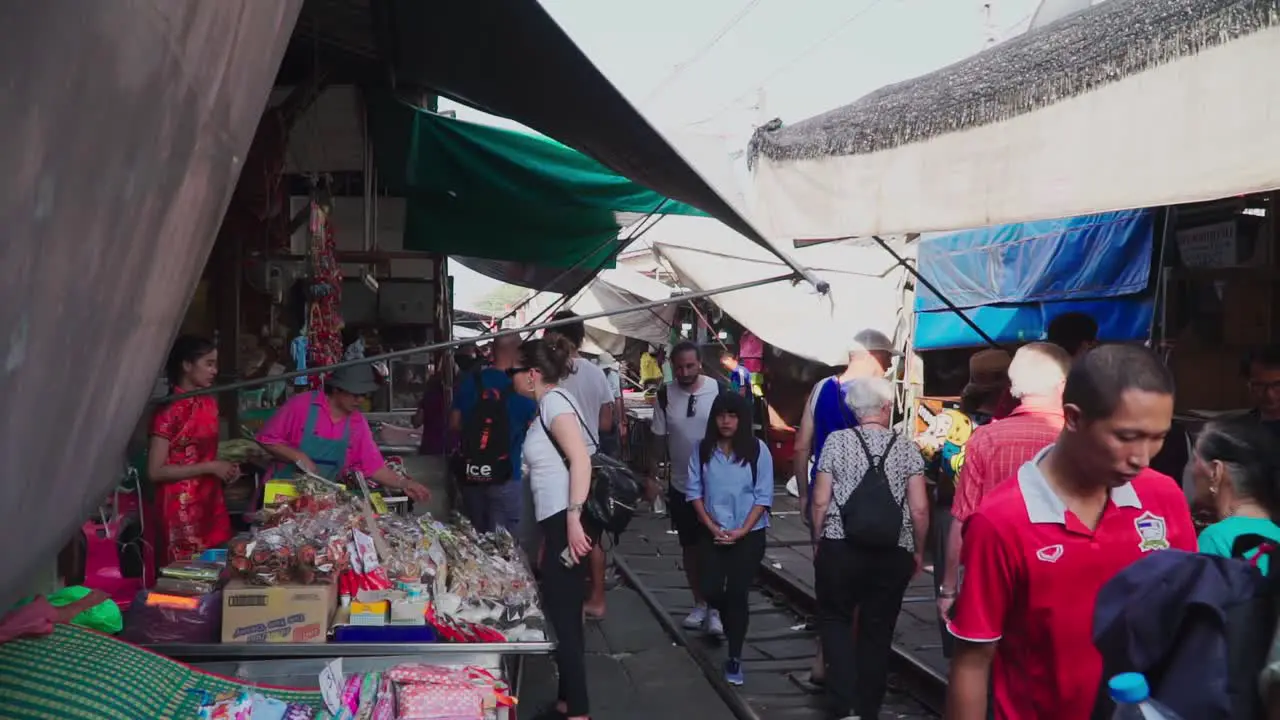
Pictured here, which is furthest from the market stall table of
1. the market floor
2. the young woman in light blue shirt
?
the young woman in light blue shirt

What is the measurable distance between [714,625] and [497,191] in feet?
12.2

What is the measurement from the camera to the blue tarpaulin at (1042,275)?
6559 mm

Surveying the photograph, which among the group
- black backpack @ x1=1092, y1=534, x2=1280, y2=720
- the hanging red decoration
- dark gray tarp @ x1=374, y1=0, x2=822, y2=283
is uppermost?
dark gray tarp @ x1=374, y1=0, x2=822, y2=283

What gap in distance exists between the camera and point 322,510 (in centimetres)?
490

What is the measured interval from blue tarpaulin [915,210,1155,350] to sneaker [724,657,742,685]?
9.65 feet

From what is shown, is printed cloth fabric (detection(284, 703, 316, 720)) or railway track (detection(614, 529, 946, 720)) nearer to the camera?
printed cloth fabric (detection(284, 703, 316, 720))

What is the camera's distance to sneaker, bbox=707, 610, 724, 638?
780cm

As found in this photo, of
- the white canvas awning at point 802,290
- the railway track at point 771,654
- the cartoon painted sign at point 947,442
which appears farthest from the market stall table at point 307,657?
the white canvas awning at point 802,290

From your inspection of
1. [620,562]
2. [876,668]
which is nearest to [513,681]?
[876,668]

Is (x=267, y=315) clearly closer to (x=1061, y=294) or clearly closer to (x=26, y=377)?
(x=1061, y=294)

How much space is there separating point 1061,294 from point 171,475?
6.05 metres

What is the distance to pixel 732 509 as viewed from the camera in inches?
265

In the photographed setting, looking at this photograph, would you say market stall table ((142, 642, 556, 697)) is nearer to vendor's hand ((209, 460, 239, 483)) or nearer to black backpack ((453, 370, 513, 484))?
vendor's hand ((209, 460, 239, 483))

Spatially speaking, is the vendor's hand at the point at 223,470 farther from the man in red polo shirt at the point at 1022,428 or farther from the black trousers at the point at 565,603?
the man in red polo shirt at the point at 1022,428
